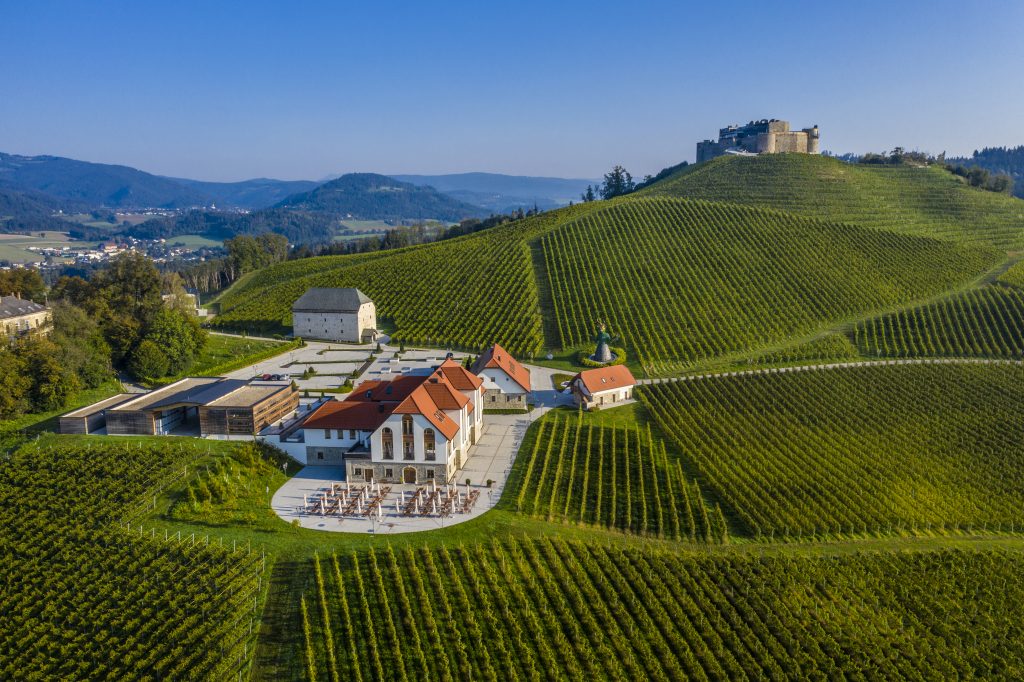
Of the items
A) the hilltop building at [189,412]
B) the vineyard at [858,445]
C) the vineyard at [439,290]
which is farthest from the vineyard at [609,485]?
the vineyard at [439,290]

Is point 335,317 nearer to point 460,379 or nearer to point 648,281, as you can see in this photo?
point 460,379

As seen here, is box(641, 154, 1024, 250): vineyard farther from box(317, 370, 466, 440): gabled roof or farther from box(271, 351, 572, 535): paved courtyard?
box(317, 370, 466, 440): gabled roof

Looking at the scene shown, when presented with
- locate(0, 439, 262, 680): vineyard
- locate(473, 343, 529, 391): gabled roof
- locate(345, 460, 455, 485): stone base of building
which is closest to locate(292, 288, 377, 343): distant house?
locate(473, 343, 529, 391): gabled roof

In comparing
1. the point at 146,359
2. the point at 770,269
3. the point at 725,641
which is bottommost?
the point at 725,641

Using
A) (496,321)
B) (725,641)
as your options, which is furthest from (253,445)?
(496,321)

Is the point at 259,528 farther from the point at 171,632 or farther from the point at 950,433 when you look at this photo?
the point at 950,433

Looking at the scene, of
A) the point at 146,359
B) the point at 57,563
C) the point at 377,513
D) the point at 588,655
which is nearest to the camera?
the point at 588,655

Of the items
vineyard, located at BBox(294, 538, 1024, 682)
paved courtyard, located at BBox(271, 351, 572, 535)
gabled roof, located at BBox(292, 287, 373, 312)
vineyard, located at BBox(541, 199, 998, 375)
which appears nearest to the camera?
vineyard, located at BBox(294, 538, 1024, 682)

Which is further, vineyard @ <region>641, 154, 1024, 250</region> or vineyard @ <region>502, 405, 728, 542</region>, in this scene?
vineyard @ <region>641, 154, 1024, 250</region>
